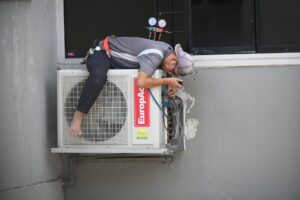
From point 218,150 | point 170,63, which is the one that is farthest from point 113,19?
point 218,150

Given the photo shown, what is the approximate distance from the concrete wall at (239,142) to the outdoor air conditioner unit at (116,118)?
663 mm

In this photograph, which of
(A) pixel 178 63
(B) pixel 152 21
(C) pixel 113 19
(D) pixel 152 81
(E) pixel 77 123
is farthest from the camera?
(C) pixel 113 19

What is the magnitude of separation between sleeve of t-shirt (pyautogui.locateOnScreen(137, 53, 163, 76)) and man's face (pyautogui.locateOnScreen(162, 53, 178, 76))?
0.32 feet

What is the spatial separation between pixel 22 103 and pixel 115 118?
0.90m

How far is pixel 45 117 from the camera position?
585 centimetres

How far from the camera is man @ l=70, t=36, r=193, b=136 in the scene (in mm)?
5406

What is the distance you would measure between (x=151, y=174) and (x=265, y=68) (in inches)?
61.7

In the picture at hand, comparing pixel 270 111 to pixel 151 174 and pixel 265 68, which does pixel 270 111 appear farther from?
pixel 151 174

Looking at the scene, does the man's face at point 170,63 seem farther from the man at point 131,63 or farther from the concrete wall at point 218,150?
the concrete wall at point 218,150

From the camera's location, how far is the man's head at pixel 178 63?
220 inches

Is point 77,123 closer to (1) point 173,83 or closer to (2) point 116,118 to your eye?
(2) point 116,118

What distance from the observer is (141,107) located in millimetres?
5488

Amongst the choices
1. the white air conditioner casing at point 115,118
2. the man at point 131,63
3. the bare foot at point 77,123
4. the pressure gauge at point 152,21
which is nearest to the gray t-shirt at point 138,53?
the man at point 131,63

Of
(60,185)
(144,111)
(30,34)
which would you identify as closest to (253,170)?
(144,111)
